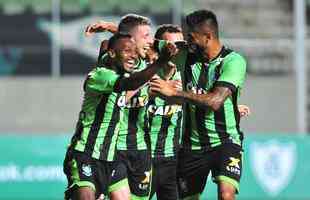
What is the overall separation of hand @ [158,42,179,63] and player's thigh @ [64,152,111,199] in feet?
3.95

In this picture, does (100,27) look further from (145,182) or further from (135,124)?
(145,182)

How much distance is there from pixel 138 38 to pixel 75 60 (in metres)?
10.7

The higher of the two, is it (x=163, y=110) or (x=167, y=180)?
(x=163, y=110)

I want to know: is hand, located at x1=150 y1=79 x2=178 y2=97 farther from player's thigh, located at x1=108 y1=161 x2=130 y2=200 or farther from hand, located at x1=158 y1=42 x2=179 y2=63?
player's thigh, located at x1=108 y1=161 x2=130 y2=200

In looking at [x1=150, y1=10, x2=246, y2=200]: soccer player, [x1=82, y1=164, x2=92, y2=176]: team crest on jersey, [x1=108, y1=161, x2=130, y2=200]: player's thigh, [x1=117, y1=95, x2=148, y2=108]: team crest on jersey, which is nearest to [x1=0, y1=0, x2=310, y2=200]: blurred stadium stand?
[x1=150, y1=10, x2=246, y2=200]: soccer player

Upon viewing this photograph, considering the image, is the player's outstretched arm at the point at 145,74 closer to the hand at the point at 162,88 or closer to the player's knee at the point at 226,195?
the hand at the point at 162,88

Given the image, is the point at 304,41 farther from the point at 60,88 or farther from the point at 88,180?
the point at 88,180

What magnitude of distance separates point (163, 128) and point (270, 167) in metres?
6.85

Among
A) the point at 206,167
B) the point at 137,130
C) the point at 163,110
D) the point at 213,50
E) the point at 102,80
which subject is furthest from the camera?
the point at 163,110

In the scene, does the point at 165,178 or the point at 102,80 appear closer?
the point at 102,80

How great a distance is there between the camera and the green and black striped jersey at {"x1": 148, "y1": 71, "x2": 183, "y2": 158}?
9.87 metres

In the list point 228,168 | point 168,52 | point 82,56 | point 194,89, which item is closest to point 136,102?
point 194,89

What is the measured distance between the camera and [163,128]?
390 inches

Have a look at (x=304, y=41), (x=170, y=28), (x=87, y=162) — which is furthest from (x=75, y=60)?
(x=87, y=162)
